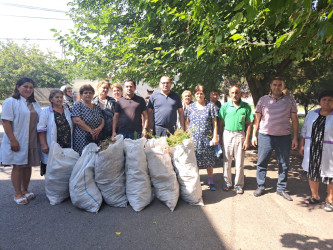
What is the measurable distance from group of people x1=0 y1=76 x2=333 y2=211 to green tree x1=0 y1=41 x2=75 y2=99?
23.6 metres

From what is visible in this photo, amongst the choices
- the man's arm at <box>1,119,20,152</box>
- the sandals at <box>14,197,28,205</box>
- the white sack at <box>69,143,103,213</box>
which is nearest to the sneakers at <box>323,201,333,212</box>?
the white sack at <box>69,143,103,213</box>

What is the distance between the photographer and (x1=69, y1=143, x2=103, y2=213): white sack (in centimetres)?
338

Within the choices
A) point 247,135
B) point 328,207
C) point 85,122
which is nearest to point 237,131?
point 247,135

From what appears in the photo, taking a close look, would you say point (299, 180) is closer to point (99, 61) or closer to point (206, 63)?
point (206, 63)

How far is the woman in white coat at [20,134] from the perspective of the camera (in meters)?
3.47

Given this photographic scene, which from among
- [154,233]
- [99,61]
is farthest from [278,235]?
[99,61]

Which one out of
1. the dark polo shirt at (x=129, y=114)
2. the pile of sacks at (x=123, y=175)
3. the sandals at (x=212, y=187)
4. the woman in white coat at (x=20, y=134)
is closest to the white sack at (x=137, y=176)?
the pile of sacks at (x=123, y=175)

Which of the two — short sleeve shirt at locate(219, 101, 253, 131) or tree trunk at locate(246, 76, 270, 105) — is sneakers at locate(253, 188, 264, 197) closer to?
short sleeve shirt at locate(219, 101, 253, 131)

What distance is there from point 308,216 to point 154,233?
2105 millimetres

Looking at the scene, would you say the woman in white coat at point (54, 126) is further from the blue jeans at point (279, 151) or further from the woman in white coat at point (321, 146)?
the woman in white coat at point (321, 146)

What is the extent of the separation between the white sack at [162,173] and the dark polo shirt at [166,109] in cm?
67

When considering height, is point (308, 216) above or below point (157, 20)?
below

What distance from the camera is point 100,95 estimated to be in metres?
4.82

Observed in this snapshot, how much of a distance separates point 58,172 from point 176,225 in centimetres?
186
